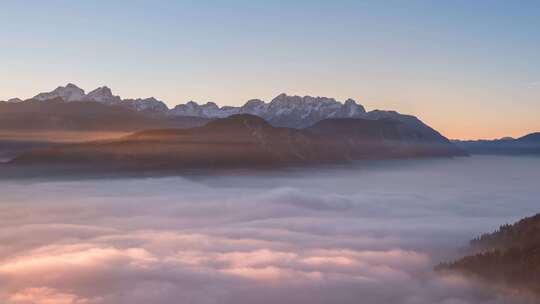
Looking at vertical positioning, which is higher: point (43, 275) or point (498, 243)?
point (498, 243)

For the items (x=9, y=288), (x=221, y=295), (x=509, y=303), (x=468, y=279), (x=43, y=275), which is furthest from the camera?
(x=43, y=275)

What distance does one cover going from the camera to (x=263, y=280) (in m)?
179

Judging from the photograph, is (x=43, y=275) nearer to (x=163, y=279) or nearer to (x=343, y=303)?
(x=163, y=279)

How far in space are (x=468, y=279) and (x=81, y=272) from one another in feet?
456

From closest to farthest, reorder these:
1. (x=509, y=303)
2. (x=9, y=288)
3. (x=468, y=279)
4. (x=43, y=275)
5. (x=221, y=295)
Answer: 1. (x=509, y=303)
2. (x=468, y=279)
3. (x=221, y=295)
4. (x=9, y=288)
5. (x=43, y=275)

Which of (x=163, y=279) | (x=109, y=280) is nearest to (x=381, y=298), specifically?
(x=163, y=279)

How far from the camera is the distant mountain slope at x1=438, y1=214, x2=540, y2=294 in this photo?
439 ft

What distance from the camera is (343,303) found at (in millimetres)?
151875

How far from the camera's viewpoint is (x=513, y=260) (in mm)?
144625

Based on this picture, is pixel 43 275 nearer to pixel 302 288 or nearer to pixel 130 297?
pixel 130 297

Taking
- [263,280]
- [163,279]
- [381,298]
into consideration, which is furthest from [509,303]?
[163,279]

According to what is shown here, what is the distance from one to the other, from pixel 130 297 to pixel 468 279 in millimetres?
106079

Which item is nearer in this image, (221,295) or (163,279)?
(221,295)

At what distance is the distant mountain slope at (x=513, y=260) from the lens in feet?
439
